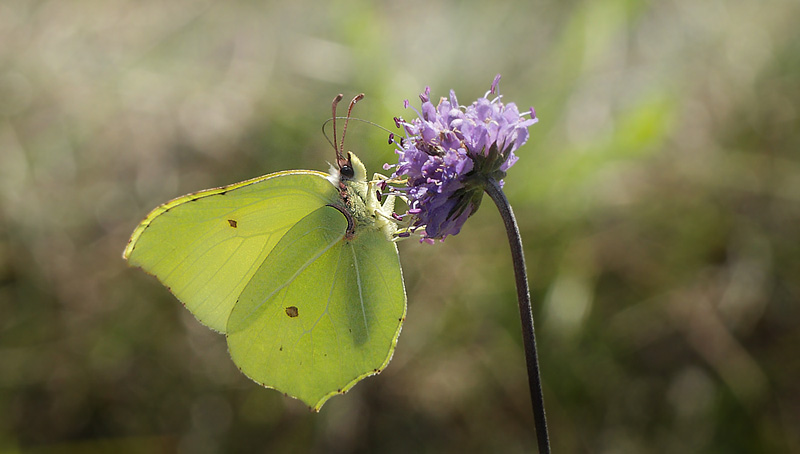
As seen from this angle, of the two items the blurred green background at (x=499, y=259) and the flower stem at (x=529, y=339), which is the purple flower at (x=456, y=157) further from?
the blurred green background at (x=499, y=259)

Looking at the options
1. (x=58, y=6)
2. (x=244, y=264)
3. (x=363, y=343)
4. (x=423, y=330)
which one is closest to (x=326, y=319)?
(x=363, y=343)

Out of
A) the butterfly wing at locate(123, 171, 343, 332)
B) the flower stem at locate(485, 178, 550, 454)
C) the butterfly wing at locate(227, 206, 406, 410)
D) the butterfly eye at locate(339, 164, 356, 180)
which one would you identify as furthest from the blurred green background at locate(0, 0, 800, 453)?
the flower stem at locate(485, 178, 550, 454)

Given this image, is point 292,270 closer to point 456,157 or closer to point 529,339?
point 456,157

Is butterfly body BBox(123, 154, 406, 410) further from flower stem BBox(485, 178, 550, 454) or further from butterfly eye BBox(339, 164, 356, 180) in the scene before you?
flower stem BBox(485, 178, 550, 454)

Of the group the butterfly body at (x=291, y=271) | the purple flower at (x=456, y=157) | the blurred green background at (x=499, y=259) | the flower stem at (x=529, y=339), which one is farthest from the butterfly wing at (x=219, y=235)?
the blurred green background at (x=499, y=259)

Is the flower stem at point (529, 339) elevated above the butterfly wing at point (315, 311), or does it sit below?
above

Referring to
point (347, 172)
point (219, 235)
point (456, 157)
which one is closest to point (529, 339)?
point (456, 157)
